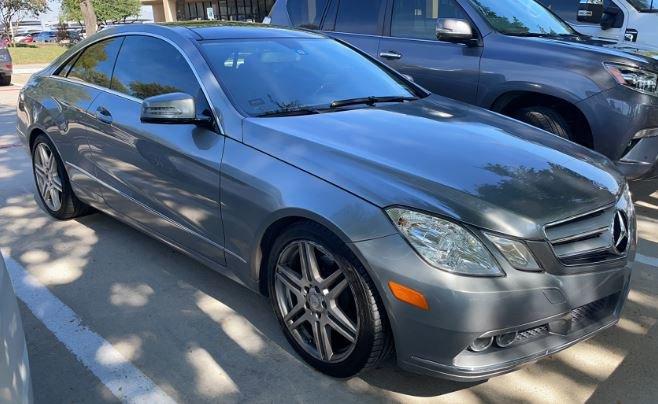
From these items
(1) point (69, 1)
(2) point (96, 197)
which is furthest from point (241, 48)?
(1) point (69, 1)

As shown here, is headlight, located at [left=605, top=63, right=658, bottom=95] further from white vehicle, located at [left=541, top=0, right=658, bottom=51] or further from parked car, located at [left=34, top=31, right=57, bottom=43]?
parked car, located at [left=34, top=31, right=57, bottom=43]

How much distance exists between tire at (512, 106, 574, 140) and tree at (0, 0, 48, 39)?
47497 millimetres

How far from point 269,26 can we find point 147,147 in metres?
1.32

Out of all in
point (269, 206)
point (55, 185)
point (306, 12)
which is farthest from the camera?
point (306, 12)

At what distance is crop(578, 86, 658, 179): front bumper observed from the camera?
433 centimetres

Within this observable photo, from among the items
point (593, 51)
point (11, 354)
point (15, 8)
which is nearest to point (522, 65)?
point (593, 51)

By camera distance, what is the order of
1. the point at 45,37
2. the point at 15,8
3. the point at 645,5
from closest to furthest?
the point at 645,5 < the point at 15,8 < the point at 45,37

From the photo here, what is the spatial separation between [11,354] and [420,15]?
4.87m

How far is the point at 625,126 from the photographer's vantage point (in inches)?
171

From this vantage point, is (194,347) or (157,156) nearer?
(194,347)

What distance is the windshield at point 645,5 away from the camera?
23.6ft

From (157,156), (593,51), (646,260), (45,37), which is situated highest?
(593,51)

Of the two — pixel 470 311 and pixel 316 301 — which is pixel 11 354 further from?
Answer: pixel 470 311

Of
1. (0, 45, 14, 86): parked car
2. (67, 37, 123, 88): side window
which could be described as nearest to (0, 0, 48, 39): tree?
(0, 45, 14, 86): parked car
